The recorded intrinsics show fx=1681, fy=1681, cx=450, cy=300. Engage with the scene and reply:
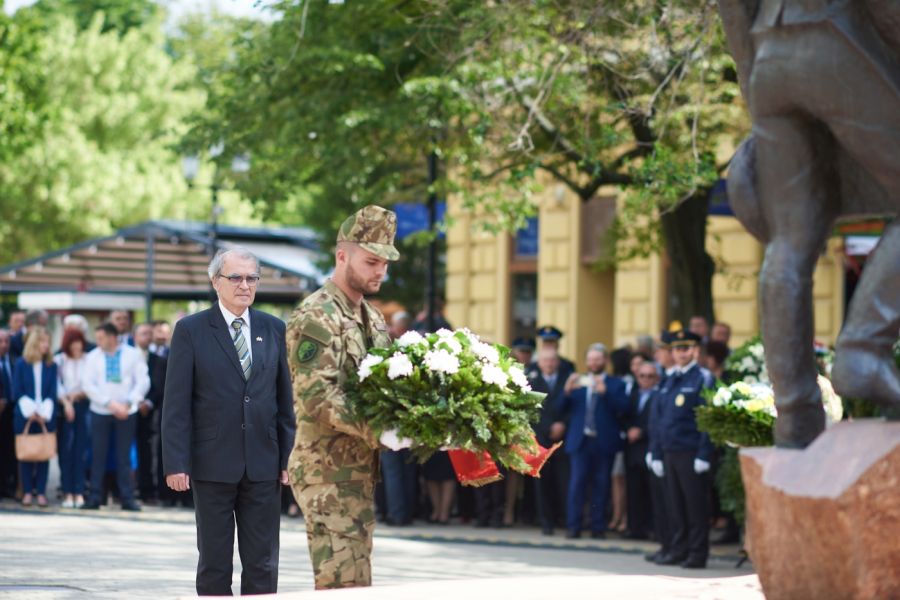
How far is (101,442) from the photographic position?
19062 mm

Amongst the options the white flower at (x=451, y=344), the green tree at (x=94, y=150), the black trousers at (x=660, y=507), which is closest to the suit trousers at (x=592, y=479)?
the black trousers at (x=660, y=507)

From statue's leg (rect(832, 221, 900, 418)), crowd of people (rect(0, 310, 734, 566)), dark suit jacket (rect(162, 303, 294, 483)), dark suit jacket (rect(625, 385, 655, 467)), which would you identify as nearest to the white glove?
dark suit jacket (rect(162, 303, 294, 483))

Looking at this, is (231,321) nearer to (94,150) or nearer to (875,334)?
(875,334)

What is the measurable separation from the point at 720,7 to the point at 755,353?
9.51 meters

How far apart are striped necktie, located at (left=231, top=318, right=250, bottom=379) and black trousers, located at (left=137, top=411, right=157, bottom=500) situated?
11.8 metres

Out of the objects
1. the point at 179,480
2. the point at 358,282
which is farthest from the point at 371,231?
the point at 179,480

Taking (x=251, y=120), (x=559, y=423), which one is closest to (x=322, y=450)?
(x=559, y=423)

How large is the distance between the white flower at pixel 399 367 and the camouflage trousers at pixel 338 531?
0.61 meters

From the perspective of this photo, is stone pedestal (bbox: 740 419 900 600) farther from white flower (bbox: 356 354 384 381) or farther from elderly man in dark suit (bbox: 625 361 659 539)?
elderly man in dark suit (bbox: 625 361 659 539)

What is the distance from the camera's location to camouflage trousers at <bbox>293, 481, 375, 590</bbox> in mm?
7496

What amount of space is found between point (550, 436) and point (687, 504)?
2925mm

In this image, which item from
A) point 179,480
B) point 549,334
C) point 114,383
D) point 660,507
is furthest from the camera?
point 114,383

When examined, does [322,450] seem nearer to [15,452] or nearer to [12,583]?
[12,583]

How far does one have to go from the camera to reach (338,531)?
24.7 ft
